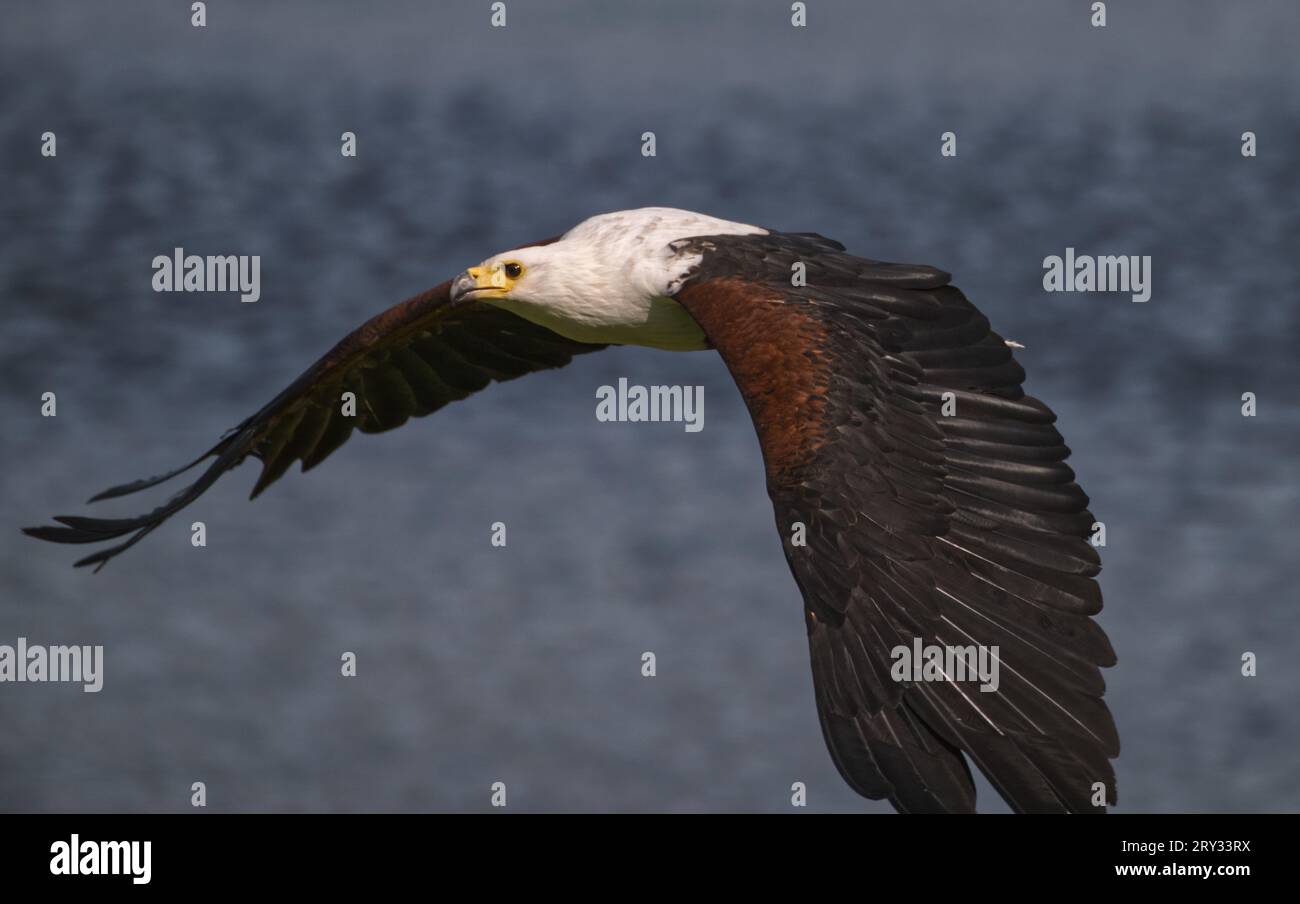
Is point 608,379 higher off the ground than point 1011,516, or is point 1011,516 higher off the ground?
point 608,379

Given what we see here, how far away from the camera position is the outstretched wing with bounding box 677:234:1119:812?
7.67 metres

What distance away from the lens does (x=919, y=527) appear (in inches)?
328

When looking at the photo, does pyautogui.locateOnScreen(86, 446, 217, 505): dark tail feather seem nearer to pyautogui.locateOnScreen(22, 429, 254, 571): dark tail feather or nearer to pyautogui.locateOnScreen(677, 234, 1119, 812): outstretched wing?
pyautogui.locateOnScreen(22, 429, 254, 571): dark tail feather

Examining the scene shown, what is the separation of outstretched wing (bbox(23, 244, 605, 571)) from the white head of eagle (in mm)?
439

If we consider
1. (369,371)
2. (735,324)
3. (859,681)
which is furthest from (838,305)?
(369,371)

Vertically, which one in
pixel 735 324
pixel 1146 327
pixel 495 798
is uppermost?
pixel 1146 327

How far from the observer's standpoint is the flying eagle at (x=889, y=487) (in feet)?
25.2

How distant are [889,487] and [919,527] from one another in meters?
0.21

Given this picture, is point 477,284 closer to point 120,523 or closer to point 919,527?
point 120,523

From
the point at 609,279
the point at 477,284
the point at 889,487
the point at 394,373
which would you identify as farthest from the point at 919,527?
the point at 394,373

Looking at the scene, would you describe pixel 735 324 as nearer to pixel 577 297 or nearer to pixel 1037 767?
pixel 577 297

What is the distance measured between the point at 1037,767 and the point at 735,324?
90.7 inches

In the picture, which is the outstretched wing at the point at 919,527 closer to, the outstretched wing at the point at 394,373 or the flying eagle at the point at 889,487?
the flying eagle at the point at 889,487

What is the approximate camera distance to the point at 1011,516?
8.43m
